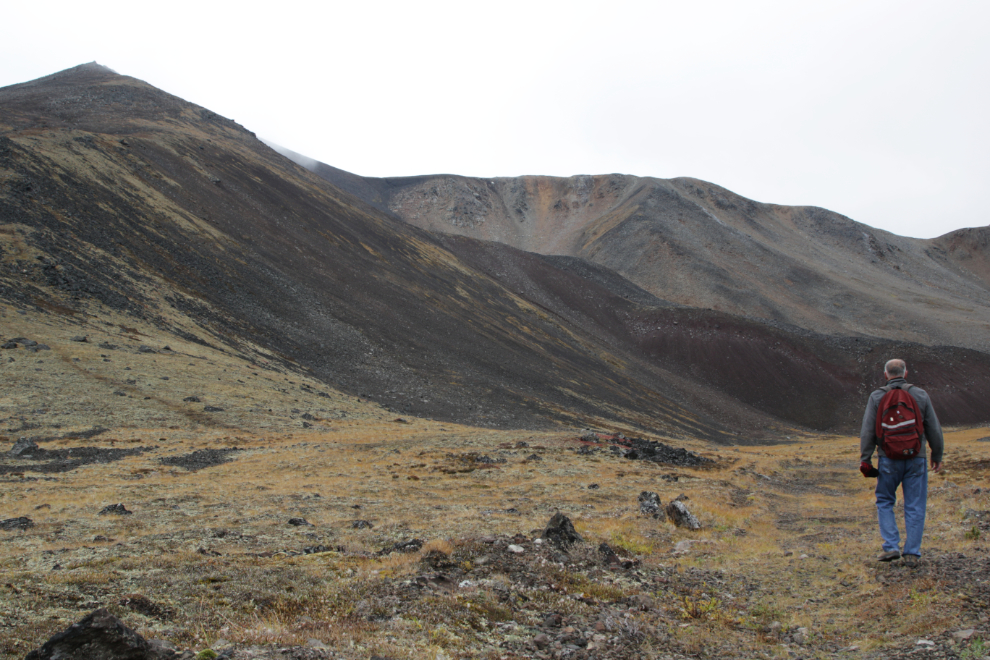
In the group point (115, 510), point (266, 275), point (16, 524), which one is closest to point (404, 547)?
point (115, 510)

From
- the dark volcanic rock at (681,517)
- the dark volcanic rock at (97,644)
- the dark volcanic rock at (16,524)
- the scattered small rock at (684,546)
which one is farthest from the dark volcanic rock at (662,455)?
the dark volcanic rock at (97,644)

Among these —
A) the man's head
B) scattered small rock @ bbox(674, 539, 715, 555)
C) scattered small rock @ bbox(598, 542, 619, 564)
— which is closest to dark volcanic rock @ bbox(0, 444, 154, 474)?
scattered small rock @ bbox(598, 542, 619, 564)

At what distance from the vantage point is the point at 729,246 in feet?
448

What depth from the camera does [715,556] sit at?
34.2 ft

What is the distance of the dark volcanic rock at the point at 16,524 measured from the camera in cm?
→ 1176

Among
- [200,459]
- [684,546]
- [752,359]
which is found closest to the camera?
[684,546]

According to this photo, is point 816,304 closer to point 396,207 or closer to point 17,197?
point 396,207

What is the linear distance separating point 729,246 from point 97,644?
481 ft

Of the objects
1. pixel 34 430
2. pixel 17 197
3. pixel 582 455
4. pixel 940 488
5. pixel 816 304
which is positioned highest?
pixel 816 304

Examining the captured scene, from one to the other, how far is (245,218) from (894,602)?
71.2 m

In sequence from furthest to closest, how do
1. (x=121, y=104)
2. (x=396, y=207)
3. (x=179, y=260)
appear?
(x=396, y=207)
(x=121, y=104)
(x=179, y=260)

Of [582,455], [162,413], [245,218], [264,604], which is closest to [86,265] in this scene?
[162,413]

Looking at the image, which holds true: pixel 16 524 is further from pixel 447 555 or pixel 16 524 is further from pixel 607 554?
pixel 607 554

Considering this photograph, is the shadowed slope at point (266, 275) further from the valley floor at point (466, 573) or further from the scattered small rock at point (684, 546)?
the scattered small rock at point (684, 546)
